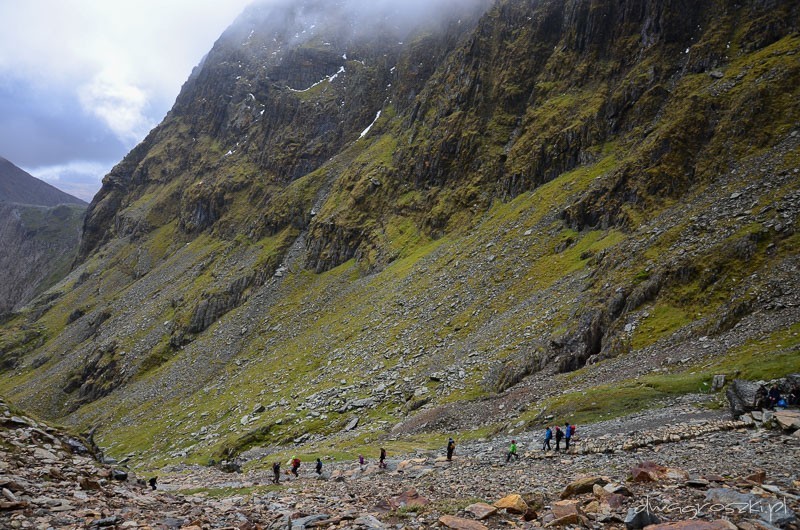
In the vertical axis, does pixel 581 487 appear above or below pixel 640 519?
below

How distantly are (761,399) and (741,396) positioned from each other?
36.0 inches

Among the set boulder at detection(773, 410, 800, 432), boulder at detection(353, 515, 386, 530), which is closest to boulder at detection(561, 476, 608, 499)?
boulder at detection(353, 515, 386, 530)

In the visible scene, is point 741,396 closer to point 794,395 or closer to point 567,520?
point 794,395

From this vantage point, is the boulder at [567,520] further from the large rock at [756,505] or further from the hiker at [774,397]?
the hiker at [774,397]

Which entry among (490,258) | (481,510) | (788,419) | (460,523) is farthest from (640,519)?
(490,258)

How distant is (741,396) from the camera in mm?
26391

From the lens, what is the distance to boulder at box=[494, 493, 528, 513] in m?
15.6

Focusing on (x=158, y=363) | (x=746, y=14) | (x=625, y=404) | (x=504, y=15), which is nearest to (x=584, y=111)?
(x=746, y=14)

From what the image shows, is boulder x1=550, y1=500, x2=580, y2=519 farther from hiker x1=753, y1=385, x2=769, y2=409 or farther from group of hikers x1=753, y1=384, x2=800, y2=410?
group of hikers x1=753, y1=384, x2=800, y2=410

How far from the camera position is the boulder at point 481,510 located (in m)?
15.3

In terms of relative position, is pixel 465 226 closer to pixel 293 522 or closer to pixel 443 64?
pixel 443 64

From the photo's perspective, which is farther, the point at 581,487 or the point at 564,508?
the point at 581,487

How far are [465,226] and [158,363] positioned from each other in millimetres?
84283

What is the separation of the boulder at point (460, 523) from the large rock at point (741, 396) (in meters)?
20.0
